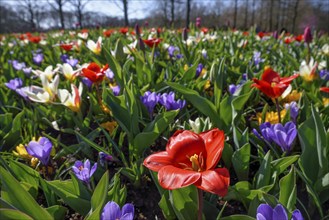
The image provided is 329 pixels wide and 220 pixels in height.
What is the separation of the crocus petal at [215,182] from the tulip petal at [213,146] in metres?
0.03

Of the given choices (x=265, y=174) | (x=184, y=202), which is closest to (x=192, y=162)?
(x=184, y=202)

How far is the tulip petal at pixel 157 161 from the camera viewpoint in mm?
699

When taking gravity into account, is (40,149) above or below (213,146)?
below

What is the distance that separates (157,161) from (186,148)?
8 cm

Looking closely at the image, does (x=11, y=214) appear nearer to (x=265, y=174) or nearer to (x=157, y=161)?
(x=157, y=161)

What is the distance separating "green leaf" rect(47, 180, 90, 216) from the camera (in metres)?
0.89

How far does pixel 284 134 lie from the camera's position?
3.43ft

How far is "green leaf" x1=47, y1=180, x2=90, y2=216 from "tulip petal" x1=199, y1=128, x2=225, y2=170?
1.28 ft

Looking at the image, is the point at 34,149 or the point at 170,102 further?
the point at 170,102

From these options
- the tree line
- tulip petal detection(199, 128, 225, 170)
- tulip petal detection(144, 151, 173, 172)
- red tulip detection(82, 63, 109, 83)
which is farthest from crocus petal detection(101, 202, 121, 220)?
the tree line

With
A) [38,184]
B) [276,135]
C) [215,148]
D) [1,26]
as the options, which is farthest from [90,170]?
[1,26]

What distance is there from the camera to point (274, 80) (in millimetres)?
1318

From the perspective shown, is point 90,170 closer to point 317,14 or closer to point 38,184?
point 38,184

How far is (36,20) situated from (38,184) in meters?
45.0
